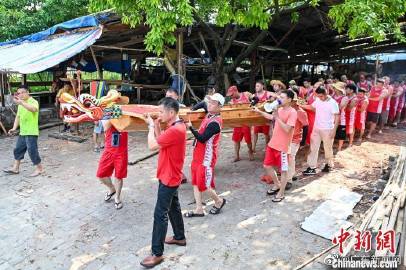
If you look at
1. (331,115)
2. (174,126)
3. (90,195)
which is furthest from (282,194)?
(90,195)

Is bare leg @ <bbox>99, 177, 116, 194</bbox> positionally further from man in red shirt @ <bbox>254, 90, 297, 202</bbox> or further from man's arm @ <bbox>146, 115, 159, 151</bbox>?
man in red shirt @ <bbox>254, 90, 297, 202</bbox>

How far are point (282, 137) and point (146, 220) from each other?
218 cm

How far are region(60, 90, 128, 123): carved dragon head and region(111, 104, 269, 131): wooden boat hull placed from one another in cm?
13

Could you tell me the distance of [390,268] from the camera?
2.96m

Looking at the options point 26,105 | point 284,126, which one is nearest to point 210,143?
point 284,126

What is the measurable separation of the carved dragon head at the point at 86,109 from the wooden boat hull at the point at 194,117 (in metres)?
0.13

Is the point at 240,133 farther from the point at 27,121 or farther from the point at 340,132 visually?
the point at 27,121

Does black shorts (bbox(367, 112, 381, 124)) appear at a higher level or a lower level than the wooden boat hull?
lower

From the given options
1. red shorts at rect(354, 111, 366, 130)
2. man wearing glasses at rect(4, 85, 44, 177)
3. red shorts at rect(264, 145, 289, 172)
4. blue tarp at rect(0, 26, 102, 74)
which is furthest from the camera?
blue tarp at rect(0, 26, 102, 74)

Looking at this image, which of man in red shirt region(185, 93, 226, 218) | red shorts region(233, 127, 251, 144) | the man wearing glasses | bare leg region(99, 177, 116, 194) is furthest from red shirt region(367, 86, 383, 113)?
the man wearing glasses

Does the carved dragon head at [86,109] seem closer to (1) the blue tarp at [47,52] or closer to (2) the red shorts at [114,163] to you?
(2) the red shorts at [114,163]

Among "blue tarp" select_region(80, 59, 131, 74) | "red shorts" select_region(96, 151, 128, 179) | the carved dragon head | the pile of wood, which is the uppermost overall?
"blue tarp" select_region(80, 59, 131, 74)

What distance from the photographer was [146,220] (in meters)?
4.76

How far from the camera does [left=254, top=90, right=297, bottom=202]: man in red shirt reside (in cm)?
488
